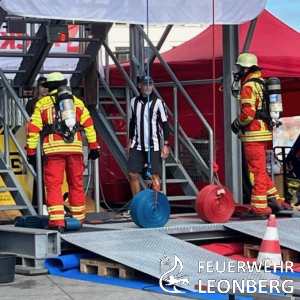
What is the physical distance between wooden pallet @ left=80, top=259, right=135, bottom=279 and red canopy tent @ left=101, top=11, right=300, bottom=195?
205 inches

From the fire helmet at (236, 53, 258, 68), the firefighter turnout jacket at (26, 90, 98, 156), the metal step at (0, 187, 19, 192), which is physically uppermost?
the fire helmet at (236, 53, 258, 68)

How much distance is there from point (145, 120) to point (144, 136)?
22 cm

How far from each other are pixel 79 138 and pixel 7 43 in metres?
8.02

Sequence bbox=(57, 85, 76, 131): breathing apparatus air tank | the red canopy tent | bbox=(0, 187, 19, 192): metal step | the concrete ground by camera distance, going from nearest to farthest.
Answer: the concrete ground → bbox=(57, 85, 76, 131): breathing apparatus air tank → bbox=(0, 187, 19, 192): metal step → the red canopy tent

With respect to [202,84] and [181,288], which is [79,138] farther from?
[202,84]

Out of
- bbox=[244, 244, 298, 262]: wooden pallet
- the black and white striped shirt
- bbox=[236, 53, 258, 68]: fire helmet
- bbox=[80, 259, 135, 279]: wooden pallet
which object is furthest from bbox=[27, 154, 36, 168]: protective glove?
bbox=[236, 53, 258, 68]: fire helmet

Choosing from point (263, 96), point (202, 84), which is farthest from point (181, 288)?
point (202, 84)

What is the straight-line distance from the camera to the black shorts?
1205cm

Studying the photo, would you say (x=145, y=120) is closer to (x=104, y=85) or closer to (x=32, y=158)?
(x=104, y=85)

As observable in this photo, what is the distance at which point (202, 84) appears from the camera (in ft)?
47.0

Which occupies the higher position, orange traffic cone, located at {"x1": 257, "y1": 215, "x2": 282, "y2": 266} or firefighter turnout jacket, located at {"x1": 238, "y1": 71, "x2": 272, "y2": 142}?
firefighter turnout jacket, located at {"x1": 238, "y1": 71, "x2": 272, "y2": 142}

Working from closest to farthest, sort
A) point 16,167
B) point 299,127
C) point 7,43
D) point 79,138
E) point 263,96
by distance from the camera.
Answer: point 79,138
point 263,96
point 16,167
point 7,43
point 299,127

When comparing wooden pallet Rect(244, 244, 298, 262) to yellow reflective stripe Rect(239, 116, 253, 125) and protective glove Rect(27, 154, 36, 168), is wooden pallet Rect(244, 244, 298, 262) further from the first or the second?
protective glove Rect(27, 154, 36, 168)

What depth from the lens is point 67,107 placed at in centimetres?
978
